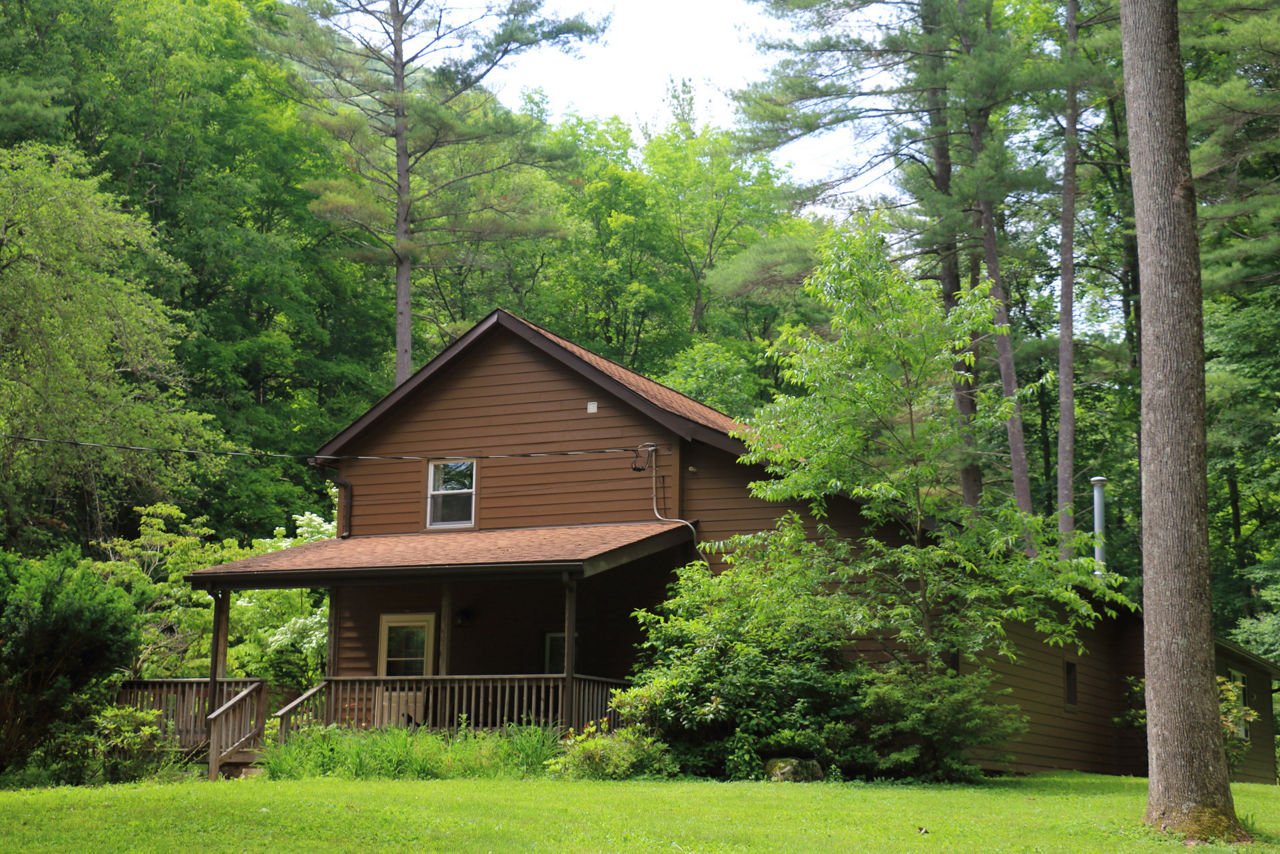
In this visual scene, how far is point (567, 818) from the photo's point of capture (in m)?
9.55

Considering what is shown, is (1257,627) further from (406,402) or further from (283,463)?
(283,463)

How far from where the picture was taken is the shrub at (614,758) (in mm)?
13367

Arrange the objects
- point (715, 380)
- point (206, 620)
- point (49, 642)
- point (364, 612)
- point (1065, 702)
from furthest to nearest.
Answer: point (715, 380)
point (206, 620)
point (1065, 702)
point (364, 612)
point (49, 642)

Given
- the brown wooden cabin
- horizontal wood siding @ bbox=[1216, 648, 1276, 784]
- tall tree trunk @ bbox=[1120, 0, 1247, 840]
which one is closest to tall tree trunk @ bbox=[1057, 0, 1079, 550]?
the brown wooden cabin

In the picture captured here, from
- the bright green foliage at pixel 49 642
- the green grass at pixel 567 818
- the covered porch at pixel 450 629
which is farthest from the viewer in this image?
the covered porch at pixel 450 629

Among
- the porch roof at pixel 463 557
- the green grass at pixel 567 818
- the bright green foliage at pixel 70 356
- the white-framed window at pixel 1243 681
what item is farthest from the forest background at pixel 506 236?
the green grass at pixel 567 818

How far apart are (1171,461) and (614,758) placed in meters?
6.84

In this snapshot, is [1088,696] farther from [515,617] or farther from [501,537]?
[501,537]

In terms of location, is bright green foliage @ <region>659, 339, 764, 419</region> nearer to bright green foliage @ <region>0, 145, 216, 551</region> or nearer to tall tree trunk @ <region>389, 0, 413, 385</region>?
tall tree trunk @ <region>389, 0, 413, 385</region>

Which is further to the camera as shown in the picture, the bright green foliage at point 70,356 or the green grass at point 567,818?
the bright green foliage at point 70,356

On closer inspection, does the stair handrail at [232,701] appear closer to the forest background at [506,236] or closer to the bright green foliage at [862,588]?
the bright green foliage at [862,588]

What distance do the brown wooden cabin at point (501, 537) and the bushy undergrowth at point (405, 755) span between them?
1287 mm

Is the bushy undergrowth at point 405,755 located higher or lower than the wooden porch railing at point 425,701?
lower

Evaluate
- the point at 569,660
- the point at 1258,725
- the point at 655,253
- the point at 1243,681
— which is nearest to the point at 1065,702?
the point at 1243,681
